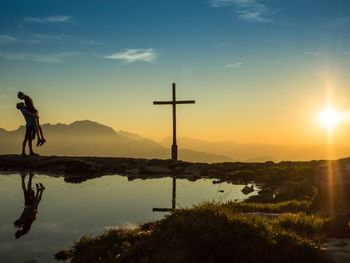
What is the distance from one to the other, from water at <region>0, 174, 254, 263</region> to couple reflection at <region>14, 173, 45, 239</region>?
0.15 metres

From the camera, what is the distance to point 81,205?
57.3ft

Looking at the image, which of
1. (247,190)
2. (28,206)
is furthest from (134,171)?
(28,206)

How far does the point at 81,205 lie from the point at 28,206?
1.74 meters

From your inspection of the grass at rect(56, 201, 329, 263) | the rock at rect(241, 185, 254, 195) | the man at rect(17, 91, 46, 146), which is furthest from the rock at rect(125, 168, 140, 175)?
the grass at rect(56, 201, 329, 263)

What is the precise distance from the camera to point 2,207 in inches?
658

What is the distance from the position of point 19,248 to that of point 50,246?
0.70 metres

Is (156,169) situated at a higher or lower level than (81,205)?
higher

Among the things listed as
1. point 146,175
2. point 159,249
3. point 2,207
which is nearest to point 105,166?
point 146,175

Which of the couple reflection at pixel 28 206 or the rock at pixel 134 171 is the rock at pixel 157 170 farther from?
the couple reflection at pixel 28 206

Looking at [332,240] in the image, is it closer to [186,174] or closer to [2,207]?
[2,207]

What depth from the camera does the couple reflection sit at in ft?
44.4

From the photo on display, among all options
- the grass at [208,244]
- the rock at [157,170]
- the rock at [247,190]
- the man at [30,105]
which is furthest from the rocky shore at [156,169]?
the grass at [208,244]

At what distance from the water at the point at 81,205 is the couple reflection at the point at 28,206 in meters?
0.15

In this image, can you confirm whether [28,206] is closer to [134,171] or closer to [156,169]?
[134,171]
